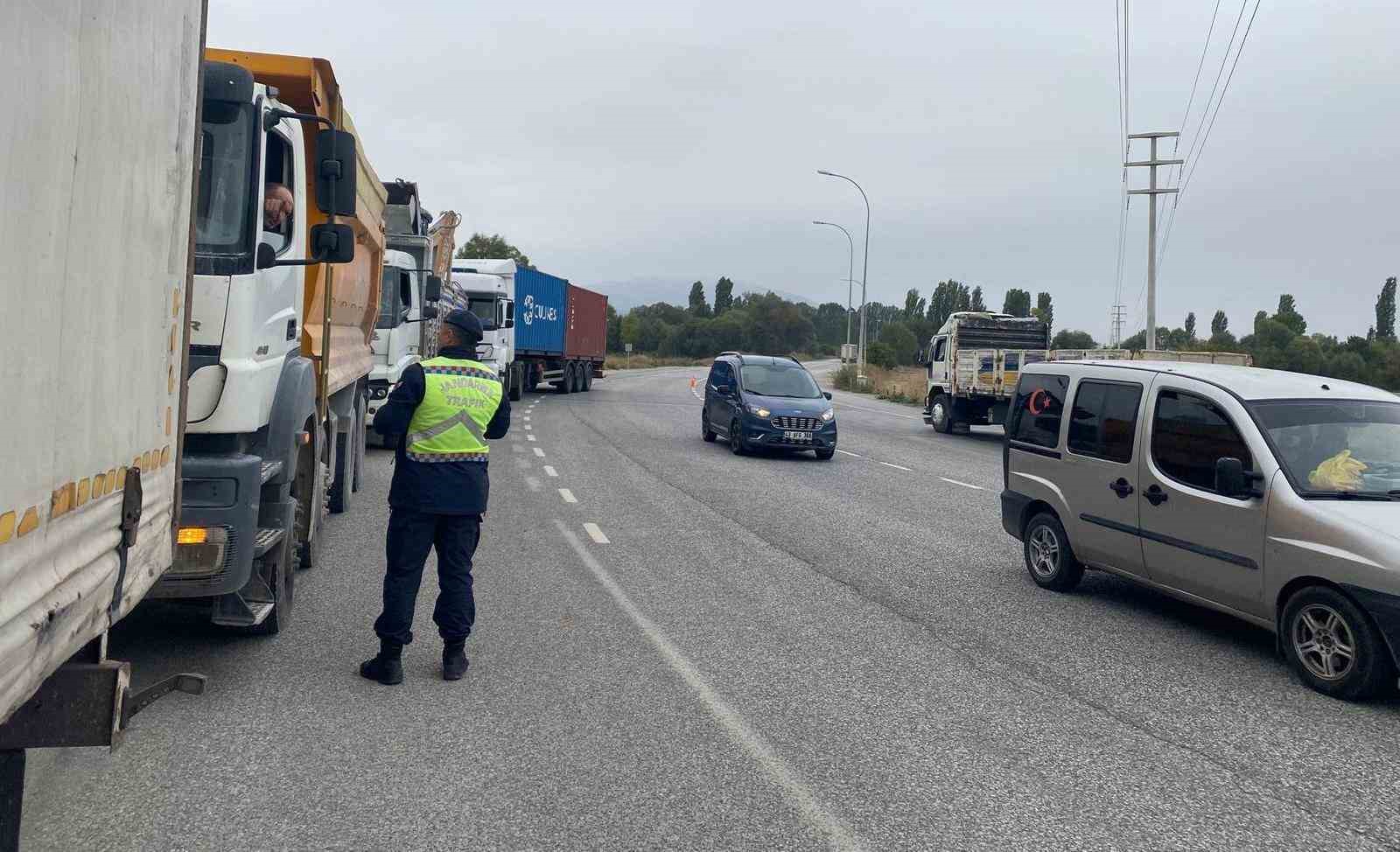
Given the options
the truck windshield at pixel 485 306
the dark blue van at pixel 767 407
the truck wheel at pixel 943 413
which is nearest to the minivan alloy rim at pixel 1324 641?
the dark blue van at pixel 767 407

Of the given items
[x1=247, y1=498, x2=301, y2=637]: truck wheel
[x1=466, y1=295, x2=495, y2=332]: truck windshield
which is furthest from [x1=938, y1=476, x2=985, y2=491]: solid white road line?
[x1=466, y1=295, x2=495, y2=332]: truck windshield

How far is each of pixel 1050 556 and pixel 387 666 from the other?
4.90 metres

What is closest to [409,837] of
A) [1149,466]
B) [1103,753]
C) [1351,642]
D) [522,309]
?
[1103,753]

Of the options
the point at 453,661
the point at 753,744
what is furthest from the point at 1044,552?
the point at 453,661

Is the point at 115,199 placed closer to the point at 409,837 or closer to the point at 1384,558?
the point at 409,837

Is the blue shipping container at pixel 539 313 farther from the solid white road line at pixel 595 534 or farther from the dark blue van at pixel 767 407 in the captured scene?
the solid white road line at pixel 595 534

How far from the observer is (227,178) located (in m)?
5.89

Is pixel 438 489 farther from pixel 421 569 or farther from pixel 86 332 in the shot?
pixel 86 332

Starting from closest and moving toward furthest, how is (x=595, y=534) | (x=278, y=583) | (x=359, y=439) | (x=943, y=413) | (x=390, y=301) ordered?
(x=278, y=583) < (x=595, y=534) < (x=359, y=439) < (x=390, y=301) < (x=943, y=413)

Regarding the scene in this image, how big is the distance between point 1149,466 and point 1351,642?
6.10 ft

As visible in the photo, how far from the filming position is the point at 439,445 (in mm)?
5938

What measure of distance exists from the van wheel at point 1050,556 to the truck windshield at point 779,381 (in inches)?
431

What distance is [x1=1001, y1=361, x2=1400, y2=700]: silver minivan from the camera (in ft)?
19.9

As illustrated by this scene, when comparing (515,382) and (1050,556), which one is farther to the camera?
(515,382)
